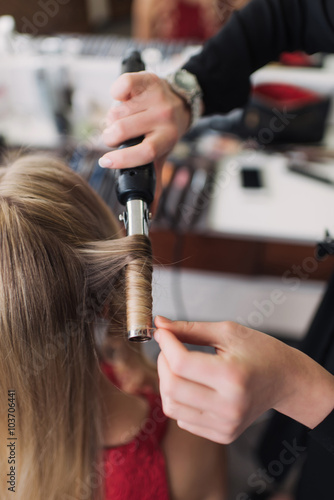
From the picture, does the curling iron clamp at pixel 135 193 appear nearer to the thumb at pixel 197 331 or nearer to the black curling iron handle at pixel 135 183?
the black curling iron handle at pixel 135 183

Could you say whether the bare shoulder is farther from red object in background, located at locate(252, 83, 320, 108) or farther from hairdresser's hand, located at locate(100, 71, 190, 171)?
red object in background, located at locate(252, 83, 320, 108)

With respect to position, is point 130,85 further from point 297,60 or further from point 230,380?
point 297,60

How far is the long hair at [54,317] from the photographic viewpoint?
1.53 feet

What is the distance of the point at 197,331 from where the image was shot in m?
0.41

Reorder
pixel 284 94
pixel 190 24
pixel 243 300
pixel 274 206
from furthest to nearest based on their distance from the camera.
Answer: pixel 190 24
pixel 243 300
pixel 284 94
pixel 274 206

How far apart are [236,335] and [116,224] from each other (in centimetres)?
32

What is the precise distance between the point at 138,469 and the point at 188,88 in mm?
650

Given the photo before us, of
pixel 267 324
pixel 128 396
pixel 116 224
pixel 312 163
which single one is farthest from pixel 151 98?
pixel 267 324

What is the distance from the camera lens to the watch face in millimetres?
686

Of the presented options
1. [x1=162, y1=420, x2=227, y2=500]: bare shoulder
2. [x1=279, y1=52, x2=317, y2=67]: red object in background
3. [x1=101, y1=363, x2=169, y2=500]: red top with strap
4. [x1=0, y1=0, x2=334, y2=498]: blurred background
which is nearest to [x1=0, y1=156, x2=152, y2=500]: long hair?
[x1=101, y1=363, x2=169, y2=500]: red top with strap

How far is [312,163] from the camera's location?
1.34 m

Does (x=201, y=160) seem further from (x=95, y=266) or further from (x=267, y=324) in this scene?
(x=95, y=266)

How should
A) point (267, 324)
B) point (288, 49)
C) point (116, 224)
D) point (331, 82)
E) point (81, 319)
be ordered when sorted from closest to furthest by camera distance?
1. point (81, 319)
2. point (116, 224)
3. point (288, 49)
4. point (331, 82)
5. point (267, 324)

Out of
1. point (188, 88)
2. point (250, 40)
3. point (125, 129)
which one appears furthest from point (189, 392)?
point (250, 40)
